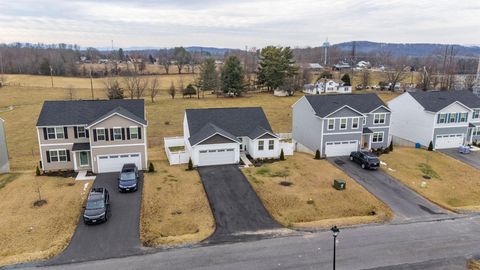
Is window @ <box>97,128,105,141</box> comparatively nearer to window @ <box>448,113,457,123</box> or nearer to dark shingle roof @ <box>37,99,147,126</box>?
dark shingle roof @ <box>37,99,147,126</box>

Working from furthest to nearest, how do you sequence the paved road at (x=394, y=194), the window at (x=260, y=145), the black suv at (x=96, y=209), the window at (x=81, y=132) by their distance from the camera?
the window at (x=260, y=145) < the window at (x=81, y=132) < the paved road at (x=394, y=194) < the black suv at (x=96, y=209)

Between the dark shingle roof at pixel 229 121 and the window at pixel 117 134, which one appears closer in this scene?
the window at pixel 117 134

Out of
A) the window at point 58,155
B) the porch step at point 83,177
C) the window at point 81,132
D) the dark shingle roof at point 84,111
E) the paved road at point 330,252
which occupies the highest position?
the dark shingle roof at point 84,111

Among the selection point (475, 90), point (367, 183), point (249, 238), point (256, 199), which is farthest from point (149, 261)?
point (475, 90)

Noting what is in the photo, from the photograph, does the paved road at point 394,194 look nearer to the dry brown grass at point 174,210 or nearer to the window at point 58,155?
the dry brown grass at point 174,210

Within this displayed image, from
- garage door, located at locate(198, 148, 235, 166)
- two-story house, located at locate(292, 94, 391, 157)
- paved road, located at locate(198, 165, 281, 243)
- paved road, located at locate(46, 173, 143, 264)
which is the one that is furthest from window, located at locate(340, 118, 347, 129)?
paved road, located at locate(46, 173, 143, 264)

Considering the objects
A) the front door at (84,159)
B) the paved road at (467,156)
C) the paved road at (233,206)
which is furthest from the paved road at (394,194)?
the front door at (84,159)
